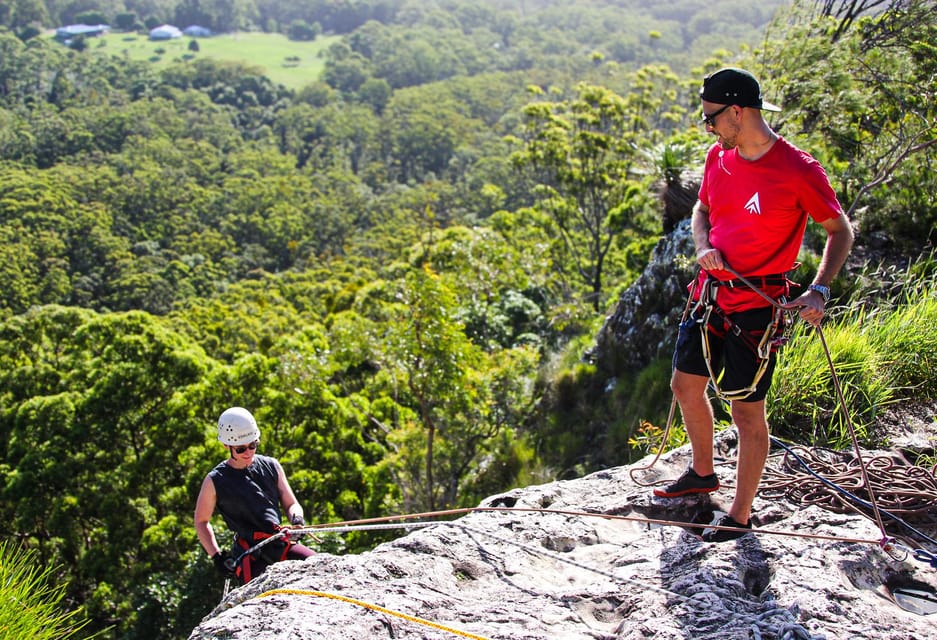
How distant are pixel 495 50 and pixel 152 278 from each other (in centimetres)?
11777

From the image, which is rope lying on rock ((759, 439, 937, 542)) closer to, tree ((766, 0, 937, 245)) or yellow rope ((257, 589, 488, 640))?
yellow rope ((257, 589, 488, 640))

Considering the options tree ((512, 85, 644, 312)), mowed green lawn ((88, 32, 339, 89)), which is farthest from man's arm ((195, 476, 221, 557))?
mowed green lawn ((88, 32, 339, 89))

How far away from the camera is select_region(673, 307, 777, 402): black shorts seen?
3.23 m

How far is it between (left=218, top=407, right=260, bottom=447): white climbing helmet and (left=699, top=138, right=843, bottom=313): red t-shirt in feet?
8.98

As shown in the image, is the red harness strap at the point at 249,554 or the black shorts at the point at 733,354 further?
the red harness strap at the point at 249,554

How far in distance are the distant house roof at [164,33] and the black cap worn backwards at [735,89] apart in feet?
603

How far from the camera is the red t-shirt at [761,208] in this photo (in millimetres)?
3027

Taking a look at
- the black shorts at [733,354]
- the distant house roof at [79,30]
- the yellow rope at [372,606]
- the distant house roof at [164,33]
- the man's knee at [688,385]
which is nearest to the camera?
the yellow rope at [372,606]

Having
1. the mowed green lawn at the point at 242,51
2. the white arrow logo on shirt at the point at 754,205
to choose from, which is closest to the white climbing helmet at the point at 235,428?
the white arrow logo on shirt at the point at 754,205

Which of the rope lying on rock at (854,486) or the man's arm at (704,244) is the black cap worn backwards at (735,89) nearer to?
the man's arm at (704,244)

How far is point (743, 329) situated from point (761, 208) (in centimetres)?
56

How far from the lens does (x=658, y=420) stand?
6.54m

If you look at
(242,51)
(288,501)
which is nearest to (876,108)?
(288,501)

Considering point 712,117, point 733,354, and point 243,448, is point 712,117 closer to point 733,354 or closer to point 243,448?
point 733,354
